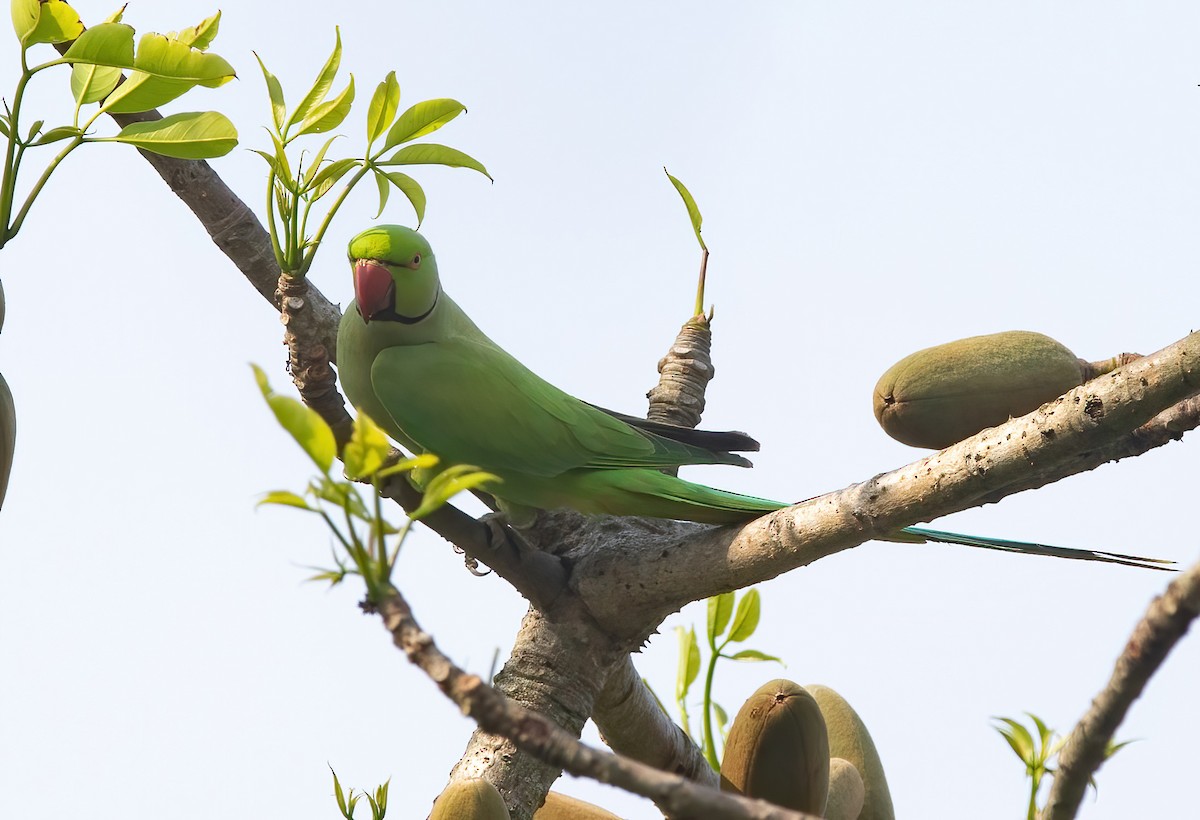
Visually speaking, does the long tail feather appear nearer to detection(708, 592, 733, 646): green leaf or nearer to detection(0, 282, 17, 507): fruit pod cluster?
detection(708, 592, 733, 646): green leaf

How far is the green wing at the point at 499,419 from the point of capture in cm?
261

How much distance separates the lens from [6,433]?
5.50ft

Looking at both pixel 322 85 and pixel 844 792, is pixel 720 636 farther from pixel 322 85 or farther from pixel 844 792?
pixel 322 85

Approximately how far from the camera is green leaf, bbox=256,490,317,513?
1.23 m

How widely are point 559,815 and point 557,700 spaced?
250 millimetres

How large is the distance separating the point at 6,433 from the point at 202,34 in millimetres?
837

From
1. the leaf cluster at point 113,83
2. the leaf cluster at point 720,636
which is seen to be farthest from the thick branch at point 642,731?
the leaf cluster at point 113,83

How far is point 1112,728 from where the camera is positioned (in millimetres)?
1122

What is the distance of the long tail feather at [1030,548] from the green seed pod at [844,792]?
51 cm

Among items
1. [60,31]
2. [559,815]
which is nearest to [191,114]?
[60,31]

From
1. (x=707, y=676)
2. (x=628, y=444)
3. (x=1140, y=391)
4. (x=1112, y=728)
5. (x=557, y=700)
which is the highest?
(x=628, y=444)

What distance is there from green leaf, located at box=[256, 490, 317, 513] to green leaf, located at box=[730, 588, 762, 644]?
1.66 meters

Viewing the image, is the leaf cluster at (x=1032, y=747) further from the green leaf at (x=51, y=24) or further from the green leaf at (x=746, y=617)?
the green leaf at (x=51, y=24)

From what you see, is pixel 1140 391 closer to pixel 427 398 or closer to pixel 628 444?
pixel 628 444
